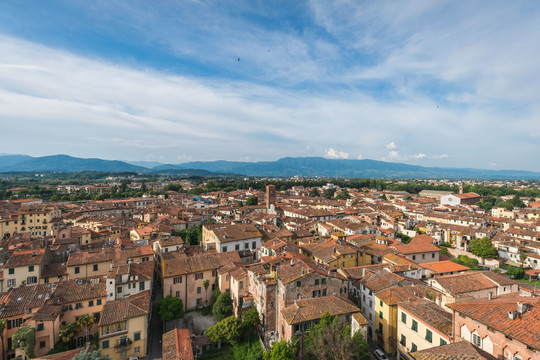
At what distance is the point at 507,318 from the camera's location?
1370cm

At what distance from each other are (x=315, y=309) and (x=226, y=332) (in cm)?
762

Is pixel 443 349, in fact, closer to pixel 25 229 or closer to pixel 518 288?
pixel 518 288

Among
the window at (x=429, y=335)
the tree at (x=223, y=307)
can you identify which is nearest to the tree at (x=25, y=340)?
the tree at (x=223, y=307)

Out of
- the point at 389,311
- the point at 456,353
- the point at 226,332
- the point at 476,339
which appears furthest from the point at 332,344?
the point at 226,332

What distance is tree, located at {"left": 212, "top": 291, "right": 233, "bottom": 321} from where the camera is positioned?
25.3 m

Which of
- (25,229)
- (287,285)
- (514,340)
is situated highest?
(514,340)

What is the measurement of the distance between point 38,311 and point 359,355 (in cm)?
2318

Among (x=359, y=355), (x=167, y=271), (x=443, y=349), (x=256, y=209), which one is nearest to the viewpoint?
(x=443, y=349)

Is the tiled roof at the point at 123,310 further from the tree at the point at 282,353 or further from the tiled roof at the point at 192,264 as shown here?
the tree at the point at 282,353

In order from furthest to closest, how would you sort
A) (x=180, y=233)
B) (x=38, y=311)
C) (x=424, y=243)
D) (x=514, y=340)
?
(x=180, y=233)
(x=424, y=243)
(x=38, y=311)
(x=514, y=340)

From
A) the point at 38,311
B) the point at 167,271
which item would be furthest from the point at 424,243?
the point at 38,311

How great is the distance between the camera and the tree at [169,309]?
2458cm

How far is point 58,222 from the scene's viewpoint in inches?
2148

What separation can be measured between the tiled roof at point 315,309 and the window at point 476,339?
A: 7732 millimetres
